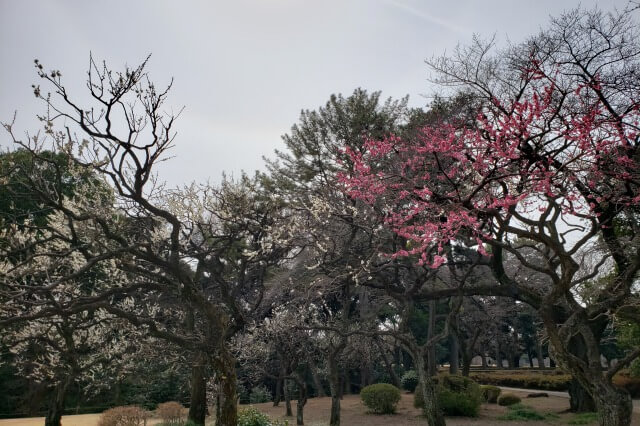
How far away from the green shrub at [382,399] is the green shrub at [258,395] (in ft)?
35.0

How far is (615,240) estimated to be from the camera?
9.73 m

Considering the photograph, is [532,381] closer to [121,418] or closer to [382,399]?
[382,399]

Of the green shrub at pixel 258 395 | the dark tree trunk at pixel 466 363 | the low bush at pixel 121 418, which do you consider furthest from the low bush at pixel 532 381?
the low bush at pixel 121 418

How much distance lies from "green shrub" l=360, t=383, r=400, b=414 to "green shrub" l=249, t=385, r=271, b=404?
1066 centimetres

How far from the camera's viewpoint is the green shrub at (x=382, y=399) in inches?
766

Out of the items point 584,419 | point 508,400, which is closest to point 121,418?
point 584,419

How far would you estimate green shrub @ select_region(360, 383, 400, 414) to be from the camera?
19.5 meters

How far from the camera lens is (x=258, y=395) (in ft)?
91.9

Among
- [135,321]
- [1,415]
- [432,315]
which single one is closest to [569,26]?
[135,321]

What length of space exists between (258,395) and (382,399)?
37.4ft

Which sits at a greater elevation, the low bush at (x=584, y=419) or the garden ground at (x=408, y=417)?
the low bush at (x=584, y=419)

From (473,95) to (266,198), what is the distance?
36.9 feet

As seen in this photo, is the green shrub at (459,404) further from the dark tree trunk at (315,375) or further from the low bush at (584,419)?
the dark tree trunk at (315,375)

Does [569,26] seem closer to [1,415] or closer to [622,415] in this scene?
[622,415]
